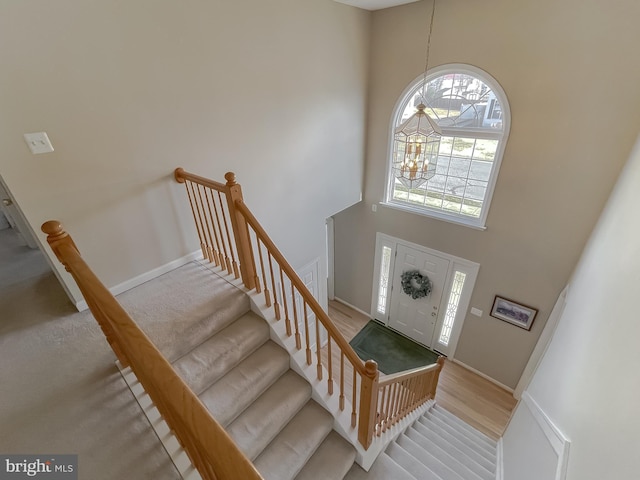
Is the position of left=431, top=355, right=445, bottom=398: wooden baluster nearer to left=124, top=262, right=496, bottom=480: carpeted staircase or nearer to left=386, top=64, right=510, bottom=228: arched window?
left=124, top=262, right=496, bottom=480: carpeted staircase

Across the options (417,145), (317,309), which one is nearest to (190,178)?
(317,309)

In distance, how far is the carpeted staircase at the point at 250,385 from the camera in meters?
1.76

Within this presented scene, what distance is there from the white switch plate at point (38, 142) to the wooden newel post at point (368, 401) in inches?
91.6

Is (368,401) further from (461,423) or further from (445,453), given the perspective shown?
(461,423)

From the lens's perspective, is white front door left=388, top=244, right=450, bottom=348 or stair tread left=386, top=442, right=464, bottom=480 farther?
white front door left=388, top=244, right=450, bottom=348

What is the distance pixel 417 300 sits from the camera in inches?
185

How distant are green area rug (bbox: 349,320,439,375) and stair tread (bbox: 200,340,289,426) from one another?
9.79ft

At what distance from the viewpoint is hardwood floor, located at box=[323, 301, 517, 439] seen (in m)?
3.72

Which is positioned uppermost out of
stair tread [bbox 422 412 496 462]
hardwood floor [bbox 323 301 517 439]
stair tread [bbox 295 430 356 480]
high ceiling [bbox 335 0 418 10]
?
high ceiling [bbox 335 0 418 10]

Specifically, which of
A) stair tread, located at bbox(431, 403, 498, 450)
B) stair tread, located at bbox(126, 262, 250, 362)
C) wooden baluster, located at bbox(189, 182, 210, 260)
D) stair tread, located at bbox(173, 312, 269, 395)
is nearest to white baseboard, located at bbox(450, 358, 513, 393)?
stair tread, located at bbox(431, 403, 498, 450)

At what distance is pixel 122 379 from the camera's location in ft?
5.61

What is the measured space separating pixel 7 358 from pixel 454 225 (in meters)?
4.47

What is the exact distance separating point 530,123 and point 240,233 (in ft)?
10.6

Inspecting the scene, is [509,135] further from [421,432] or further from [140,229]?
[140,229]
